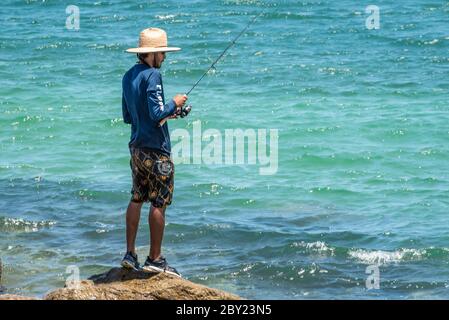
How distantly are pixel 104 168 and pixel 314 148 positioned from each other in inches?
112

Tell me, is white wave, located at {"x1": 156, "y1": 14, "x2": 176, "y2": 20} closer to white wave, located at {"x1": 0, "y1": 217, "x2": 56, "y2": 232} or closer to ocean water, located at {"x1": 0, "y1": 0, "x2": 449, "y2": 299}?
ocean water, located at {"x1": 0, "y1": 0, "x2": 449, "y2": 299}

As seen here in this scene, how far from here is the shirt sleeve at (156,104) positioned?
24.0 feet

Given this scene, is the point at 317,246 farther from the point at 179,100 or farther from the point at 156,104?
the point at 156,104

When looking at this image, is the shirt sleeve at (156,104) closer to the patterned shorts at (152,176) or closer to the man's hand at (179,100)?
the man's hand at (179,100)

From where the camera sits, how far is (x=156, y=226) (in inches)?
303

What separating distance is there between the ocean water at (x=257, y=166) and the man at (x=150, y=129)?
1825mm

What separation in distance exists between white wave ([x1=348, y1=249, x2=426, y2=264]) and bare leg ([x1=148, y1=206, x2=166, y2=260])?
116 inches

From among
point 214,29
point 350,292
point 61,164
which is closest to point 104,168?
point 61,164

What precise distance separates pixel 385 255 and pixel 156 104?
12.3 feet

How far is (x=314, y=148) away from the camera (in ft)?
48.3

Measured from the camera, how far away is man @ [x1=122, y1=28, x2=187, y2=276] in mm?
7375

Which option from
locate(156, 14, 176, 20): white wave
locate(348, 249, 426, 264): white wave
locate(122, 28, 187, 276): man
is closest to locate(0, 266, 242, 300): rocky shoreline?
locate(122, 28, 187, 276): man

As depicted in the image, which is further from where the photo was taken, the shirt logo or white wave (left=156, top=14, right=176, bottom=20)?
white wave (left=156, top=14, right=176, bottom=20)
